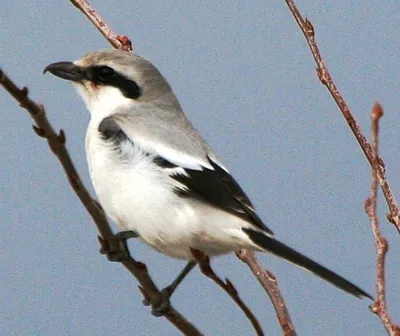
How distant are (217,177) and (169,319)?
19.2 inches

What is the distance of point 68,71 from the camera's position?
284 cm

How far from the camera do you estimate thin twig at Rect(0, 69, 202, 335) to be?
156cm

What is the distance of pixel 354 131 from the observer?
1.90 m

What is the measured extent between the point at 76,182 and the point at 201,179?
785 mm

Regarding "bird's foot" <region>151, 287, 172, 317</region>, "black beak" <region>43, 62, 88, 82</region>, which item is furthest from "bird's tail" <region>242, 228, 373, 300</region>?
"black beak" <region>43, 62, 88, 82</region>

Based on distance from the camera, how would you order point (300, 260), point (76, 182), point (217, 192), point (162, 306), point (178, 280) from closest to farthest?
1. point (76, 182)
2. point (300, 260)
3. point (162, 306)
4. point (217, 192)
5. point (178, 280)

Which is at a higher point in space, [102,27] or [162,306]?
[102,27]

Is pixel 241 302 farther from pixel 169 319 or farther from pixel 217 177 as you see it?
pixel 217 177

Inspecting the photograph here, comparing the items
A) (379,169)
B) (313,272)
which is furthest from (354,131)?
(313,272)

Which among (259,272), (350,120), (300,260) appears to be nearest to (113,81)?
(259,272)

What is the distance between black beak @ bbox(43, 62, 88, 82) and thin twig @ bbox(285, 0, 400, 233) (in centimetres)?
102

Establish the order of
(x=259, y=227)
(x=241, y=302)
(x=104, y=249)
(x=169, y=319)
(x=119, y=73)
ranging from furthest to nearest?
1. (x=119, y=73)
2. (x=259, y=227)
3. (x=169, y=319)
4. (x=104, y=249)
5. (x=241, y=302)

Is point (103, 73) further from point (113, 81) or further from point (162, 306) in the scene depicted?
point (162, 306)

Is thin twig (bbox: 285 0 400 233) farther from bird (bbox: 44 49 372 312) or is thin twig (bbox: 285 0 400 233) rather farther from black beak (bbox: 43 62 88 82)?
black beak (bbox: 43 62 88 82)
